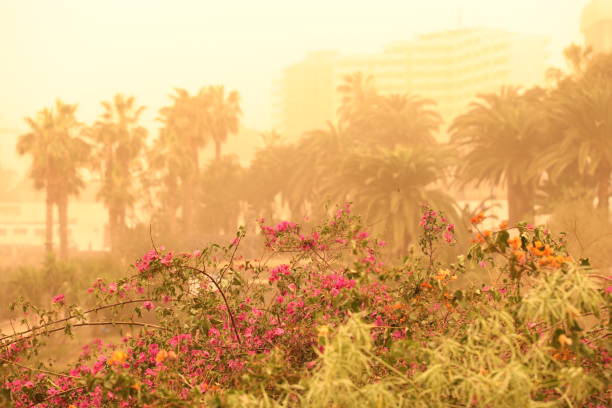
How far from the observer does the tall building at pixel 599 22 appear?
293 feet

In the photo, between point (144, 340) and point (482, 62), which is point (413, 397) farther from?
point (482, 62)

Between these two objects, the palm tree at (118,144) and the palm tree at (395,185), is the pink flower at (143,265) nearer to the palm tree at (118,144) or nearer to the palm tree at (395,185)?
the palm tree at (395,185)

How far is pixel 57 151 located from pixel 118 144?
4263mm

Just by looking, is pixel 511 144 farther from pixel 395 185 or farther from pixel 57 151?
pixel 57 151

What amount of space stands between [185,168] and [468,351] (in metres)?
42.7

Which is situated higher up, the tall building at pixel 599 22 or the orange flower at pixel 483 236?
the tall building at pixel 599 22

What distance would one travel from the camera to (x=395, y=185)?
24.7 meters

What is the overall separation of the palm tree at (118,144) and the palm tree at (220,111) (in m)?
9.55

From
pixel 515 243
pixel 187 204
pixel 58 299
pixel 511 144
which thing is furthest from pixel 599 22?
pixel 58 299

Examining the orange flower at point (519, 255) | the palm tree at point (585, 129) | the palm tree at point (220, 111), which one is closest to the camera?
the orange flower at point (519, 255)

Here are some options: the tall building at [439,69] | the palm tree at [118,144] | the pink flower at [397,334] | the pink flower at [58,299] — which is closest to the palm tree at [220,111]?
the palm tree at [118,144]

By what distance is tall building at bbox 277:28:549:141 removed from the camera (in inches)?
5098

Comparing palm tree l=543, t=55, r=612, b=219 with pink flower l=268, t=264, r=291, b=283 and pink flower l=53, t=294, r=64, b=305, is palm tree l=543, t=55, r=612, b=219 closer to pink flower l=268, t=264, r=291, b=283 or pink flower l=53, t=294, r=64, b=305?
pink flower l=268, t=264, r=291, b=283

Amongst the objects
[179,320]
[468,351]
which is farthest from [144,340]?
[468,351]
